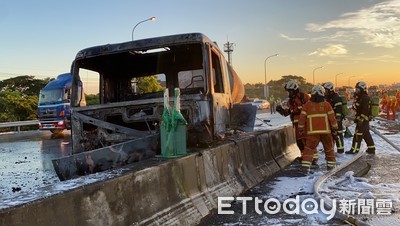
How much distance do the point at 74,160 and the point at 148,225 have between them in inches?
74.9

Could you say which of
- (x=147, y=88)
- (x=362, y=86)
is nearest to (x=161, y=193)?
(x=147, y=88)

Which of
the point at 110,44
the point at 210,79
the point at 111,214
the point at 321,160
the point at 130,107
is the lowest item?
the point at 321,160

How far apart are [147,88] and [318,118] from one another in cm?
334

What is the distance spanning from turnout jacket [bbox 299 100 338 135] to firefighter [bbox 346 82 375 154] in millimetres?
2490

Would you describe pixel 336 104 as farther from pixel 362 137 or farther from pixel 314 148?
pixel 314 148

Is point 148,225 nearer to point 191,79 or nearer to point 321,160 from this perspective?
point 191,79

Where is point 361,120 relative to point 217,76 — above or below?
below

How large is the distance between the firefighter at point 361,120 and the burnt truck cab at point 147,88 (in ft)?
12.8

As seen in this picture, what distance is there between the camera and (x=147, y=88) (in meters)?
8.00

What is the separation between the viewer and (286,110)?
9.30 metres

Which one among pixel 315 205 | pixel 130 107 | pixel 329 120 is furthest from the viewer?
pixel 329 120

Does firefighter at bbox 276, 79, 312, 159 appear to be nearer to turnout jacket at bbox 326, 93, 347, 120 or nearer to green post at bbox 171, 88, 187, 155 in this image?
turnout jacket at bbox 326, 93, 347, 120

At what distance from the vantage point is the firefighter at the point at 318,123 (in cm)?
799

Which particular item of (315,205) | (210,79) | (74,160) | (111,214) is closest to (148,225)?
(111,214)
